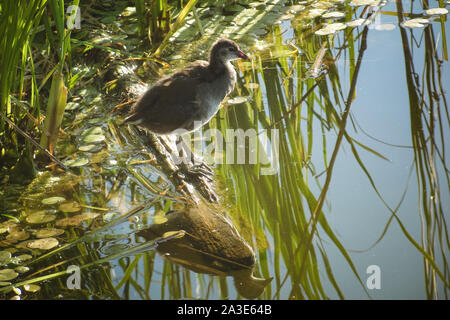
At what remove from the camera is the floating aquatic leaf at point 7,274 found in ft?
6.62

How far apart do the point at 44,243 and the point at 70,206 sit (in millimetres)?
310

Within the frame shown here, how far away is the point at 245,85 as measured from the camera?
3.45m

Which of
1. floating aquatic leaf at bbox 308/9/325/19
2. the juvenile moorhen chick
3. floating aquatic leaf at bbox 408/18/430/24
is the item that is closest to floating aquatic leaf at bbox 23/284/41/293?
the juvenile moorhen chick

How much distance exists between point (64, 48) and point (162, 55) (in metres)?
1.29

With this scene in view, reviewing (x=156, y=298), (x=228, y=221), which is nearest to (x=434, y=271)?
(x=228, y=221)

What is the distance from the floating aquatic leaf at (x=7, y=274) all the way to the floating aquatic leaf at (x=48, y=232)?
250 millimetres

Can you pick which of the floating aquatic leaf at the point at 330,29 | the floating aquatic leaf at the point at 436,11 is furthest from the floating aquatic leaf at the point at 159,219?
the floating aquatic leaf at the point at 436,11

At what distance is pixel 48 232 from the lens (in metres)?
2.31

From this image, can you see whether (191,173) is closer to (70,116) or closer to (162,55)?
(70,116)

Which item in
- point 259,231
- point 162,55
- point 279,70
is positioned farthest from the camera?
point 162,55

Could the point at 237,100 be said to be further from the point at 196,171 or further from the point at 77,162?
the point at 77,162

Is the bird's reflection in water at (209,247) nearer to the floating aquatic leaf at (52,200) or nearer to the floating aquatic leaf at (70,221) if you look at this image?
the floating aquatic leaf at (70,221)

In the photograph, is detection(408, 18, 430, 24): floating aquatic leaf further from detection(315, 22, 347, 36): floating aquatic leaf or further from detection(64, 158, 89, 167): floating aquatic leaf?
detection(64, 158, 89, 167): floating aquatic leaf

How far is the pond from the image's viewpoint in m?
2.02
